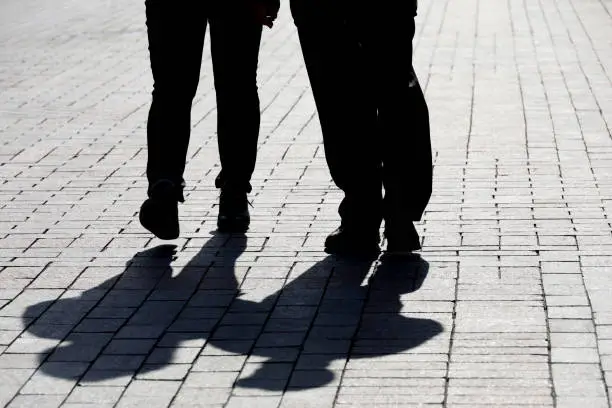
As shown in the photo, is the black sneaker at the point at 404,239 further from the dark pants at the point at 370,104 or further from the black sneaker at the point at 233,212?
the black sneaker at the point at 233,212

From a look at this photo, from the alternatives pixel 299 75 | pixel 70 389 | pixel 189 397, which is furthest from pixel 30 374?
pixel 299 75

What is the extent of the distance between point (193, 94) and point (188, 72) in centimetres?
A: 15

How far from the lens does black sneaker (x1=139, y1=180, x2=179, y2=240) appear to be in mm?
6699

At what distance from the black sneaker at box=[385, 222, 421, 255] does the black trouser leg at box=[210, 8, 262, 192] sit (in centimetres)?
96

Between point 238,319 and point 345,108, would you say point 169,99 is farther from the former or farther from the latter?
point 238,319

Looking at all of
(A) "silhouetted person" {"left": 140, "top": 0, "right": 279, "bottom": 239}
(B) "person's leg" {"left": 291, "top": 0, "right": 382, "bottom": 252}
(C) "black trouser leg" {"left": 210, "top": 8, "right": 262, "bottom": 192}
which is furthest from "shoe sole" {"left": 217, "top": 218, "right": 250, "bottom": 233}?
(B) "person's leg" {"left": 291, "top": 0, "right": 382, "bottom": 252}

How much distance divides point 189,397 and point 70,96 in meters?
6.76

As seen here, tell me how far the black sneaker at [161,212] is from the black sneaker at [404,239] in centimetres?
91

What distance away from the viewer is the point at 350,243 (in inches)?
263

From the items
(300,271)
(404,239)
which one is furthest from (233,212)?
(404,239)

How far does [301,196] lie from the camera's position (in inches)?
308

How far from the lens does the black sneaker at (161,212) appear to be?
22.0ft

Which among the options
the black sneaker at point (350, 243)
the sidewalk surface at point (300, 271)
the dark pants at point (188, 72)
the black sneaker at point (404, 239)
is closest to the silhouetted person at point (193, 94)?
the dark pants at point (188, 72)

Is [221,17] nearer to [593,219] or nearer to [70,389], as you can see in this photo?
[593,219]
